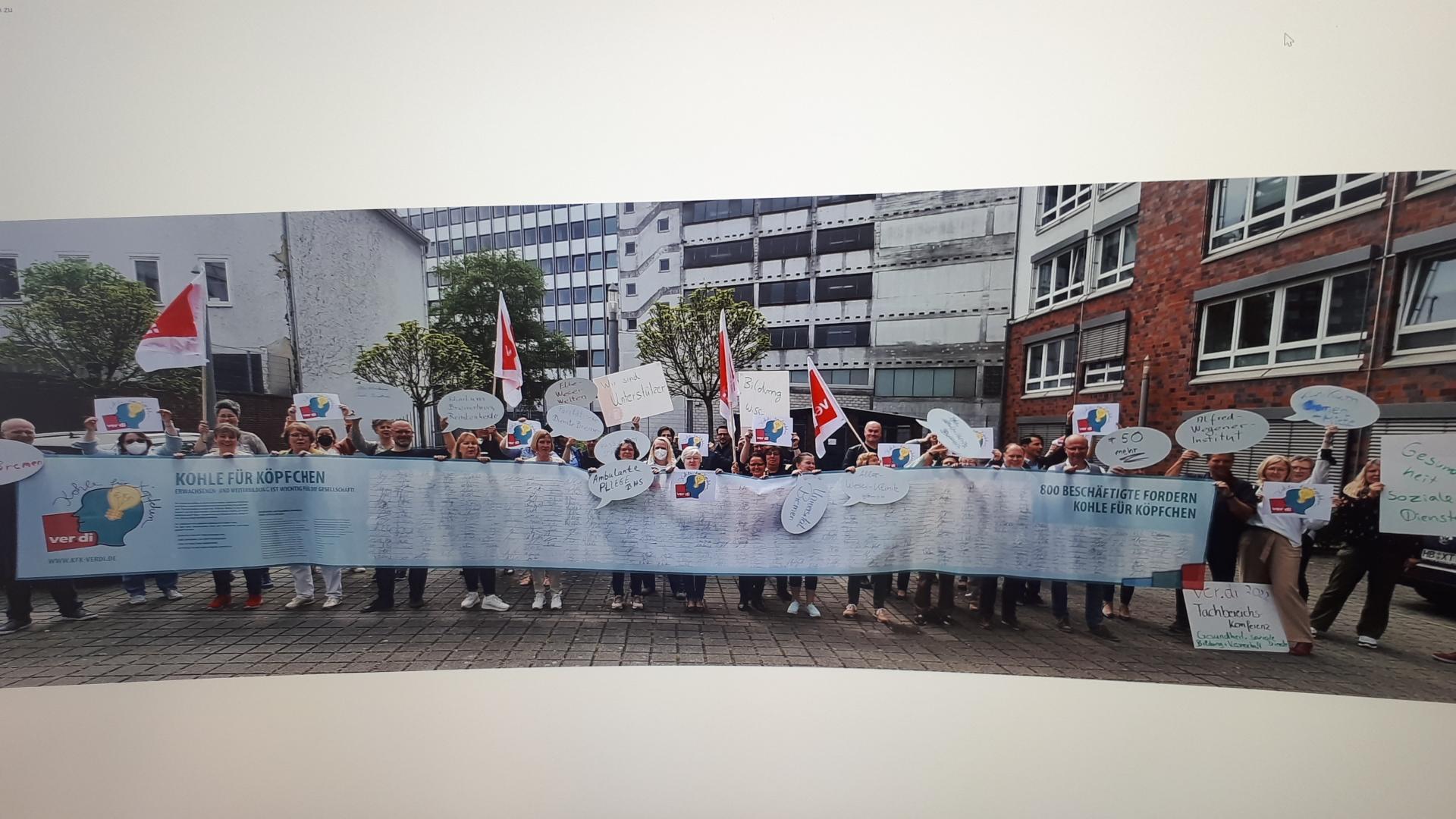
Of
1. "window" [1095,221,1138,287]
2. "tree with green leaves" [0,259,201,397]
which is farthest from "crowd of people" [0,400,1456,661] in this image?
"window" [1095,221,1138,287]

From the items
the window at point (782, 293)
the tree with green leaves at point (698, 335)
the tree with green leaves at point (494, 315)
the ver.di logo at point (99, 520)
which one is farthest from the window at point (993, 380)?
the ver.di logo at point (99, 520)

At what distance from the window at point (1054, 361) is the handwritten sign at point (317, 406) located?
10.4 ft

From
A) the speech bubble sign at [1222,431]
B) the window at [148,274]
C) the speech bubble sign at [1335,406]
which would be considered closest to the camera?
the speech bubble sign at [1335,406]

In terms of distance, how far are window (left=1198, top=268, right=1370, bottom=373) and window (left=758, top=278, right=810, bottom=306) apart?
65.1 inches

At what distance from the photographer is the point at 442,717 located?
6.63 ft

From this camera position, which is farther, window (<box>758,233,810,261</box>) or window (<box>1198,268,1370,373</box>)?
window (<box>758,233,810,261</box>)

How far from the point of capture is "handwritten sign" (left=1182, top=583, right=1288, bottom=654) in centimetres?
191

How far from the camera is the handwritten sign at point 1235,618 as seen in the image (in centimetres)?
191

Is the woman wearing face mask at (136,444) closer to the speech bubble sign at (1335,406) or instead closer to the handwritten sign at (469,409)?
the handwritten sign at (469,409)

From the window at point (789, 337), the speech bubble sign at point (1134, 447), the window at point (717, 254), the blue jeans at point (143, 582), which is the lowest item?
the blue jeans at point (143, 582)

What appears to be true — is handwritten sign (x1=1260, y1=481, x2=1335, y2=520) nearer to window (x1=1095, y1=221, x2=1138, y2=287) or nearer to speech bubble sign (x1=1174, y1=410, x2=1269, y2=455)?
speech bubble sign (x1=1174, y1=410, x2=1269, y2=455)

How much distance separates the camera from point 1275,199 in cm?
165

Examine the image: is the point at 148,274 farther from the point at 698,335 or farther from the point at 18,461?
the point at 698,335

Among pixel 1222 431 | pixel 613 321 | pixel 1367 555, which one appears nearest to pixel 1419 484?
pixel 1367 555
